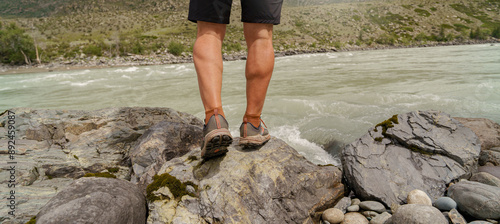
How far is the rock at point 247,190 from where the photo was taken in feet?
6.60

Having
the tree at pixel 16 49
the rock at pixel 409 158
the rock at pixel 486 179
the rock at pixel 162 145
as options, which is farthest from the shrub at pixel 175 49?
the rock at pixel 486 179

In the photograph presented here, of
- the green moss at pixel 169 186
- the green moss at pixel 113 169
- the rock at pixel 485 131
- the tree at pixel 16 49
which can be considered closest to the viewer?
the green moss at pixel 169 186

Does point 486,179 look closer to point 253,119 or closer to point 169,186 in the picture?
point 253,119

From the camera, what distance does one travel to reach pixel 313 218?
7.81ft

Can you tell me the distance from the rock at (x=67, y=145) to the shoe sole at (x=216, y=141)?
1505 millimetres

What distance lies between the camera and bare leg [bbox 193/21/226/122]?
78.0 inches

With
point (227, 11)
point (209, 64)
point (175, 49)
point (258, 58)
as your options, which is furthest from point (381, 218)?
point (175, 49)

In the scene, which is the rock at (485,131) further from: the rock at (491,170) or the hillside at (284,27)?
the hillside at (284,27)

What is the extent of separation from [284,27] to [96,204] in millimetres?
95224

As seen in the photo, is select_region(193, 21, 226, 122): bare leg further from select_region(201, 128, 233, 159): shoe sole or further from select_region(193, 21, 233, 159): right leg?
select_region(201, 128, 233, 159): shoe sole

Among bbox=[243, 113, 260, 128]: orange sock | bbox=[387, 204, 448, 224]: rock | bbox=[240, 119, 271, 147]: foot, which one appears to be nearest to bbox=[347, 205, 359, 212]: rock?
bbox=[387, 204, 448, 224]: rock

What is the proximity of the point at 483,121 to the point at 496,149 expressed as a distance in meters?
1.03

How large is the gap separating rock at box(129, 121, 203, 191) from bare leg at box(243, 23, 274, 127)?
4.85ft

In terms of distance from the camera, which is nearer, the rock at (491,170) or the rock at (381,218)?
the rock at (381,218)
